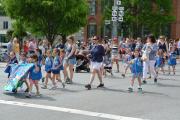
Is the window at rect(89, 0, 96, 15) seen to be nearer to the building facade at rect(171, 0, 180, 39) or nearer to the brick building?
the brick building

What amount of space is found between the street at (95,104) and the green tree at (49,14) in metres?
20.5

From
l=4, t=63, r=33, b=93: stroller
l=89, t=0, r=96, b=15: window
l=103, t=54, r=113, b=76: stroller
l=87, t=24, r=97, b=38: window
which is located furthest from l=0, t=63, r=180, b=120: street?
l=87, t=24, r=97, b=38: window

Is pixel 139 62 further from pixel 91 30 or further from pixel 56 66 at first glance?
pixel 91 30

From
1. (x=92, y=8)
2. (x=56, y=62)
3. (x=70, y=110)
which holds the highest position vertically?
(x=92, y=8)

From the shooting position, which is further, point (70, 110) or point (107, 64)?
point (107, 64)

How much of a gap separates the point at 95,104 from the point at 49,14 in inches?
982

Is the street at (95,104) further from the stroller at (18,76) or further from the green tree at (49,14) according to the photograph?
the green tree at (49,14)

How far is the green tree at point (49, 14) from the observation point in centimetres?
3562

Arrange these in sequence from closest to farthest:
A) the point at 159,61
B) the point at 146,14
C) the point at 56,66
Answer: the point at 56,66, the point at 159,61, the point at 146,14

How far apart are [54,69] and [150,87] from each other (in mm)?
3248

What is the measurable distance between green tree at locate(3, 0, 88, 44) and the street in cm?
2053

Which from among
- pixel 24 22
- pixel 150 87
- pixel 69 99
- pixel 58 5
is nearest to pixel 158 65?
pixel 150 87

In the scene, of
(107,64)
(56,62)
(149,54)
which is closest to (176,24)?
(107,64)

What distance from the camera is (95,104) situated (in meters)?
11.7
